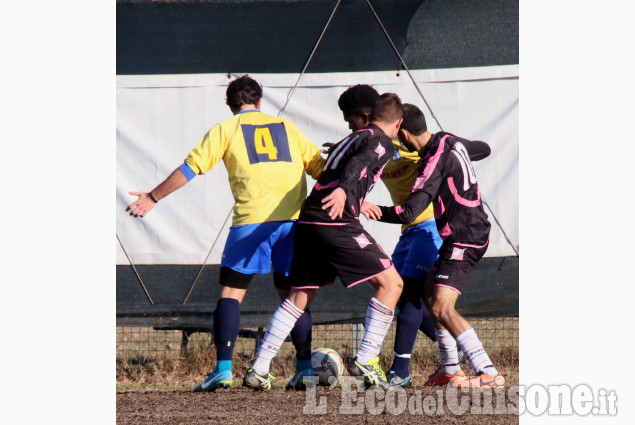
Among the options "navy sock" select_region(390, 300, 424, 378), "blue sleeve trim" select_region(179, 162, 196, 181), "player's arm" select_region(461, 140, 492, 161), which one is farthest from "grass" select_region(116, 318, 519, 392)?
"blue sleeve trim" select_region(179, 162, 196, 181)

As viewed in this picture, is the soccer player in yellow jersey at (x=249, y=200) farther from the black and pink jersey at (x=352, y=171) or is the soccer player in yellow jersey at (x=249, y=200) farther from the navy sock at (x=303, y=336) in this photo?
the black and pink jersey at (x=352, y=171)

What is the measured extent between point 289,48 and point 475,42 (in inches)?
57.7

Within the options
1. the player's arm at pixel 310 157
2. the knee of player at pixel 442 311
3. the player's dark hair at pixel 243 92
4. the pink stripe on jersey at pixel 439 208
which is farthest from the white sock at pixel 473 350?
the player's dark hair at pixel 243 92

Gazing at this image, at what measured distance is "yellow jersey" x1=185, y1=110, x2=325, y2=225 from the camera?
14.3 ft

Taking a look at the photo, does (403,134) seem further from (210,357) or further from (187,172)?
(210,357)

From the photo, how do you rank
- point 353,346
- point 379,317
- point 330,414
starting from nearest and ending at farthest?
point 330,414, point 379,317, point 353,346

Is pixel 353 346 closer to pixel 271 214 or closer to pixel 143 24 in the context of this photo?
pixel 271 214

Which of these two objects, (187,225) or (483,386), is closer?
(483,386)

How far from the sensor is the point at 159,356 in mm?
5930

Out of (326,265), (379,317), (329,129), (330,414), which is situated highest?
(329,129)

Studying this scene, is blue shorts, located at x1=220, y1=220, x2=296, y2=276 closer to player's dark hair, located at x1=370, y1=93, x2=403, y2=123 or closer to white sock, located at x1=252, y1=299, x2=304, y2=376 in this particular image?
white sock, located at x1=252, y1=299, x2=304, y2=376

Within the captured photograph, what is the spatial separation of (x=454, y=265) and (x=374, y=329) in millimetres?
582

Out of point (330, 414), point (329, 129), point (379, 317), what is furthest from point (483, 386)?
point (329, 129)

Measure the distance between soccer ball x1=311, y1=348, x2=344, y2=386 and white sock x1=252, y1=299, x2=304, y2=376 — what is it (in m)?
0.51
